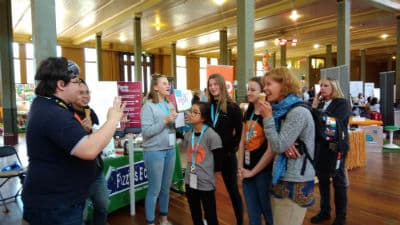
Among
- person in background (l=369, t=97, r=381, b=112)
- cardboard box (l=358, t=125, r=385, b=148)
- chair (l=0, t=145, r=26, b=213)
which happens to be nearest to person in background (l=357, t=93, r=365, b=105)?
person in background (l=369, t=97, r=381, b=112)

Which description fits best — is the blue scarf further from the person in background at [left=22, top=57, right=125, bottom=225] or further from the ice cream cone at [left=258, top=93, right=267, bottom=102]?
the person in background at [left=22, top=57, right=125, bottom=225]

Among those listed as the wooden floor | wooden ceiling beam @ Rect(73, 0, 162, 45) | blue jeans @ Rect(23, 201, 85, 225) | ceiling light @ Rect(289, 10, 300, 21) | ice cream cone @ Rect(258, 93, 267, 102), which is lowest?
the wooden floor

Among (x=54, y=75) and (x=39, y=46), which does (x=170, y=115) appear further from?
(x=39, y=46)

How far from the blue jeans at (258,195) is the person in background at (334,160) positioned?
461 mm

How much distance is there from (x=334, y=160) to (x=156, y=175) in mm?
1495

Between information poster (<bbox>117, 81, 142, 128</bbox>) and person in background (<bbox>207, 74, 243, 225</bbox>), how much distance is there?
103 cm

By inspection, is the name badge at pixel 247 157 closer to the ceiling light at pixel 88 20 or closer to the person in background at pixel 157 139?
the person in background at pixel 157 139

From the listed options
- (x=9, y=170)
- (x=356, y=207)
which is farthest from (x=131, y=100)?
(x=356, y=207)

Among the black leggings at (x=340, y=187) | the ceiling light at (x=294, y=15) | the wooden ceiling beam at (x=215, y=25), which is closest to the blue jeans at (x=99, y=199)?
the black leggings at (x=340, y=187)

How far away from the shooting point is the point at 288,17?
10.7m

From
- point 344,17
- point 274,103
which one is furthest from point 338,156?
point 344,17

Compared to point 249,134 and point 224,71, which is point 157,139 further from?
point 224,71

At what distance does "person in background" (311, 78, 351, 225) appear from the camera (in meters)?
2.47

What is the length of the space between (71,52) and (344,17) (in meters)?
13.5
